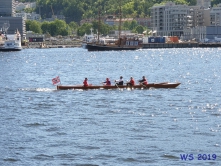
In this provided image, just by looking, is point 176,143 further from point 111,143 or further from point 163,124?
point 163,124

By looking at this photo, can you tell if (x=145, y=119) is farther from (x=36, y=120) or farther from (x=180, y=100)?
(x=180, y=100)

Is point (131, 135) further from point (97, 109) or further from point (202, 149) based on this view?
point (97, 109)

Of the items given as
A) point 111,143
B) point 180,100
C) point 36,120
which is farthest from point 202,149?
point 180,100

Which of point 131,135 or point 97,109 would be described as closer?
point 131,135

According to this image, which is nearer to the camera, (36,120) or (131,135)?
(131,135)

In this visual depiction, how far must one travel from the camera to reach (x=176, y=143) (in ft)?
147

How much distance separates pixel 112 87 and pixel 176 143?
103ft

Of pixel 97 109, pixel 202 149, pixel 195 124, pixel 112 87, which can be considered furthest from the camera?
pixel 112 87

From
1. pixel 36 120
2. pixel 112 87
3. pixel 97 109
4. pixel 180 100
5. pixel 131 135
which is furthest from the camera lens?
pixel 112 87

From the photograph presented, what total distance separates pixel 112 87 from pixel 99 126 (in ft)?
81.2

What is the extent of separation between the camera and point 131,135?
4756 centimetres

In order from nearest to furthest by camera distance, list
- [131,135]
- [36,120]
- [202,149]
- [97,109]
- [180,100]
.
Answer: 1. [202,149]
2. [131,135]
3. [36,120]
4. [97,109]
5. [180,100]

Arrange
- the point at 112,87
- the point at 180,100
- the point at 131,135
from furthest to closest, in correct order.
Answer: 1. the point at 112,87
2. the point at 180,100
3. the point at 131,135

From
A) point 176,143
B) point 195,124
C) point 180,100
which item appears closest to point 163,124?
point 195,124
